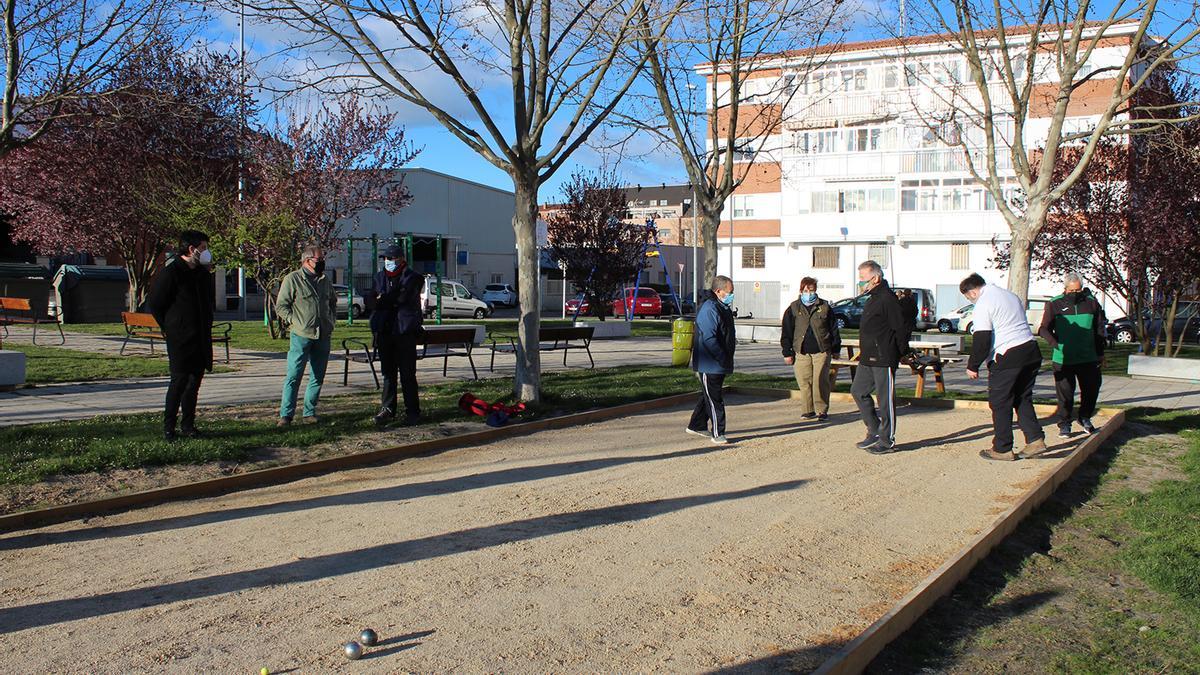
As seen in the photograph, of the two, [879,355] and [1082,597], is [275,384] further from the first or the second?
[1082,597]

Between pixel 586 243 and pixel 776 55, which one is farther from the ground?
pixel 776 55

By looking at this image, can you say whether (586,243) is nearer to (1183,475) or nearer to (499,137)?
(499,137)

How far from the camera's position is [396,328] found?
9.81 m

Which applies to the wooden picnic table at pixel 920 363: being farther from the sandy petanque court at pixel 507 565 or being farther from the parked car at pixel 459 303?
the parked car at pixel 459 303

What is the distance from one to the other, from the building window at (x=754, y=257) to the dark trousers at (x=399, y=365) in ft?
137

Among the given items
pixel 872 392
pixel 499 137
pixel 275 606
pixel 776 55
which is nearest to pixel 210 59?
pixel 776 55

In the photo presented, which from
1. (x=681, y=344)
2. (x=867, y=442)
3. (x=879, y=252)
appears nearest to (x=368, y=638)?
(x=867, y=442)

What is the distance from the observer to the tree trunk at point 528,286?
1122 cm

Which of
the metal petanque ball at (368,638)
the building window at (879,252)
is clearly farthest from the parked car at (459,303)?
the metal petanque ball at (368,638)

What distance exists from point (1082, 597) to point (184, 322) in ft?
23.3

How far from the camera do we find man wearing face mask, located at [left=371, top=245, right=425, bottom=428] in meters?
9.78

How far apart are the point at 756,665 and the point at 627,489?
3.43m

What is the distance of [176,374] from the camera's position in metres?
8.04

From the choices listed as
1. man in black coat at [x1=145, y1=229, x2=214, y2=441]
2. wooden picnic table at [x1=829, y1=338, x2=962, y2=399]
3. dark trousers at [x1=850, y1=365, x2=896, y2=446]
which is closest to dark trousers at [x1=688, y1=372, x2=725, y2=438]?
dark trousers at [x1=850, y1=365, x2=896, y2=446]
